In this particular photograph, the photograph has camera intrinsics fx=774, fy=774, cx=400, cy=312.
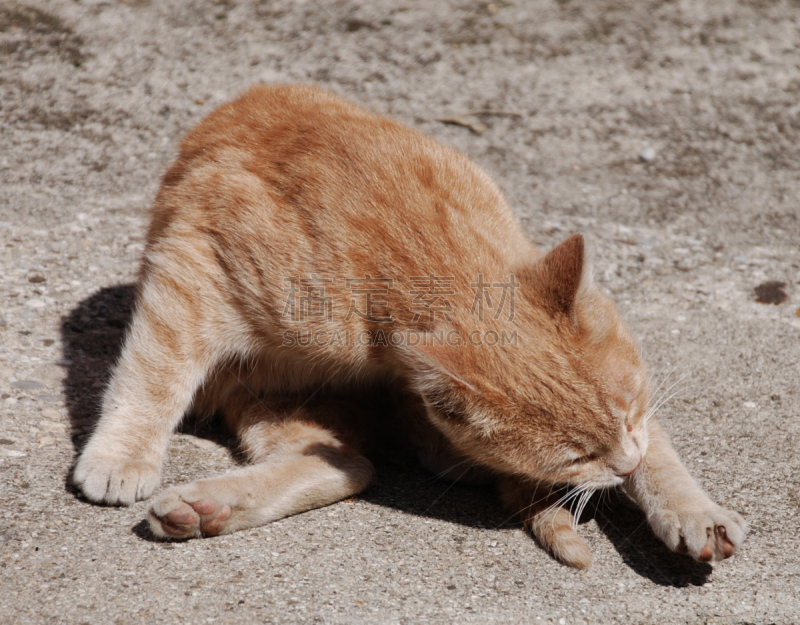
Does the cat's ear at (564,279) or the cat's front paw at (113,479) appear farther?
the cat's front paw at (113,479)

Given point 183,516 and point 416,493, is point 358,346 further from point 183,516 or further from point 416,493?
point 183,516

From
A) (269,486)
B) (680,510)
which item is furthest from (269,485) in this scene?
(680,510)

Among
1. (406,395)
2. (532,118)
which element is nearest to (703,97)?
(532,118)

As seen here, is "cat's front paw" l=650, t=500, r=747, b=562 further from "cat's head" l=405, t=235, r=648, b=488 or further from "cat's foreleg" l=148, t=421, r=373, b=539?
"cat's foreleg" l=148, t=421, r=373, b=539

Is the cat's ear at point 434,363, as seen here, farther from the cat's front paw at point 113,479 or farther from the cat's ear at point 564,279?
the cat's front paw at point 113,479

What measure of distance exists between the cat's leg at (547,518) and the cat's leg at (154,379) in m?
1.28

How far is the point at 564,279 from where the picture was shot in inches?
103

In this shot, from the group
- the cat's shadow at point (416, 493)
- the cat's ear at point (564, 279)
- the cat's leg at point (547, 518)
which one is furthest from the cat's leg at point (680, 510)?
the cat's ear at point (564, 279)

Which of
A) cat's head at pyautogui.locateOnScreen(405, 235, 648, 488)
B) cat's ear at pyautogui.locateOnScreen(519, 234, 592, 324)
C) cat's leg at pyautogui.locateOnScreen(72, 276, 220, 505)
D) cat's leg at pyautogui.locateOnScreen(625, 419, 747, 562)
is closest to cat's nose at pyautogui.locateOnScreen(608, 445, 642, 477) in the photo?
cat's head at pyautogui.locateOnScreen(405, 235, 648, 488)

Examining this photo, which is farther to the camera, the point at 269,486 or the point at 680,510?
the point at 269,486

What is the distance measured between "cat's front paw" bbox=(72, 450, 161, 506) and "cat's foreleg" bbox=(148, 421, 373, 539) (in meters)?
0.23

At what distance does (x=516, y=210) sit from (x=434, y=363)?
2672mm

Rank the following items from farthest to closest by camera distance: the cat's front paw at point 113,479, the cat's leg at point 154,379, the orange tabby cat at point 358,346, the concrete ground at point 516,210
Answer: the cat's leg at point 154,379, the cat's front paw at point 113,479, the orange tabby cat at point 358,346, the concrete ground at point 516,210

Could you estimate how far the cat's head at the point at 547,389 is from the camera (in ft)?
8.32
